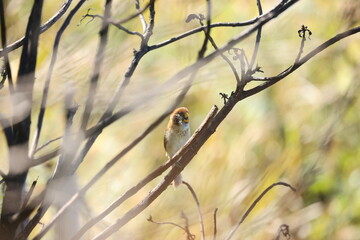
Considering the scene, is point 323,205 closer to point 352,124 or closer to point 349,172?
point 349,172

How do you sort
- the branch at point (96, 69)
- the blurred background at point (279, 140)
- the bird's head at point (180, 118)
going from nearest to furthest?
the branch at point (96, 69) → the bird's head at point (180, 118) → the blurred background at point (279, 140)

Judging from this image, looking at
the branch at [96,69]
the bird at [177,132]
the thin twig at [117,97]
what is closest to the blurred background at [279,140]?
the bird at [177,132]

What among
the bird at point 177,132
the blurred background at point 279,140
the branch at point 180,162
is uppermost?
the blurred background at point 279,140

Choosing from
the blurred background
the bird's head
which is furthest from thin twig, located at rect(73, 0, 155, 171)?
the blurred background

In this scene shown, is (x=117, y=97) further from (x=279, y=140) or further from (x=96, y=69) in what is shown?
(x=279, y=140)

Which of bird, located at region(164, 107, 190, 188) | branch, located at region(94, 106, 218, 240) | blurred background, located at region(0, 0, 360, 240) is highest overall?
blurred background, located at region(0, 0, 360, 240)

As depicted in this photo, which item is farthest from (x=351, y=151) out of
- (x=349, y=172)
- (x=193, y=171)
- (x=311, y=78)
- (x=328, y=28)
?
(x=193, y=171)

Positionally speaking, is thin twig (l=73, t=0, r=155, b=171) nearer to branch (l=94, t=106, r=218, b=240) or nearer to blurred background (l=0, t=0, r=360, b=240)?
branch (l=94, t=106, r=218, b=240)

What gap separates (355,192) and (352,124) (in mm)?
317

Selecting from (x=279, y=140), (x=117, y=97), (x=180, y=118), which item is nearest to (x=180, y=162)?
(x=117, y=97)

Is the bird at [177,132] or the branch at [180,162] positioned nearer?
the branch at [180,162]

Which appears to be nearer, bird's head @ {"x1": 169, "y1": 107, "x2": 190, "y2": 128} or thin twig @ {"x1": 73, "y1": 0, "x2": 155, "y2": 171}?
thin twig @ {"x1": 73, "y1": 0, "x2": 155, "y2": 171}

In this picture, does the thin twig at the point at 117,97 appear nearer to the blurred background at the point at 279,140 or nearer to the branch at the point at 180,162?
the branch at the point at 180,162

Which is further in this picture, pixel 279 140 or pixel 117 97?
pixel 279 140
